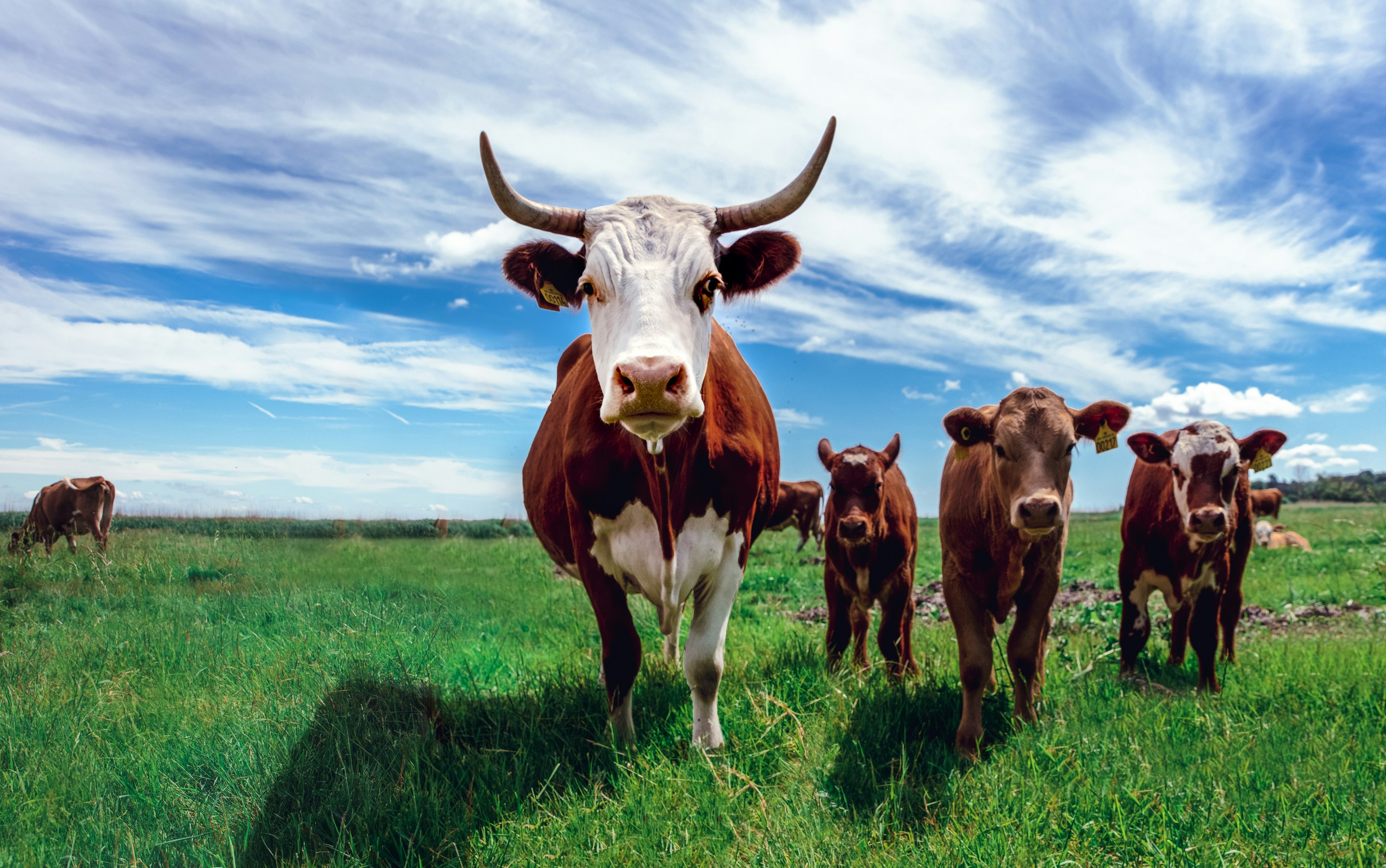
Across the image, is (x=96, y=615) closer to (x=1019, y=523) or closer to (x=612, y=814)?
(x=612, y=814)

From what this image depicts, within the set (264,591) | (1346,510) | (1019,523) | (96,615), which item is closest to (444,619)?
(264,591)

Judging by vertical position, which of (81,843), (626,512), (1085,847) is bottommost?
(81,843)

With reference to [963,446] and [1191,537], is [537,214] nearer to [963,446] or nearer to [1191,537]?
[963,446]

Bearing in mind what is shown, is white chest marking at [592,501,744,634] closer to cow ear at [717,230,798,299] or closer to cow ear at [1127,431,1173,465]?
cow ear at [717,230,798,299]

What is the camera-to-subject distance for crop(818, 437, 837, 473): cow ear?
7.10m

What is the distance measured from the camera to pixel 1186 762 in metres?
4.56

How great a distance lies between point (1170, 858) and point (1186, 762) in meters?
1.29

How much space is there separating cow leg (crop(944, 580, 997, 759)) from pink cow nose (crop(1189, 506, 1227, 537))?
2.11 meters

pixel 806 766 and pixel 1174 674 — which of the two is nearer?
pixel 806 766

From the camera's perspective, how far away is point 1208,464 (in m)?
6.52

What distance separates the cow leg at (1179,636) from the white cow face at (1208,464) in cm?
80

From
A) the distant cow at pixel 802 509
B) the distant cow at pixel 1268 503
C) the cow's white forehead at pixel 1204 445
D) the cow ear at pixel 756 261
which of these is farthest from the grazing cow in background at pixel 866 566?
the distant cow at pixel 1268 503

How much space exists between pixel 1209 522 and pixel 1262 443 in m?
1.23

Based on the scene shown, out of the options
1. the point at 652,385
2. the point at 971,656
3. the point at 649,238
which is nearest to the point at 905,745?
the point at 971,656
